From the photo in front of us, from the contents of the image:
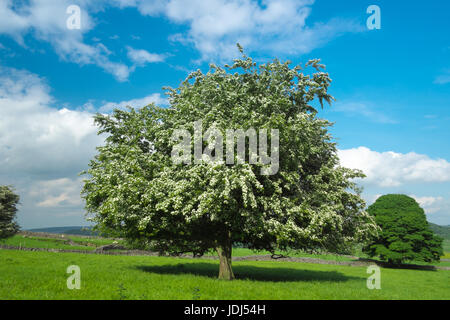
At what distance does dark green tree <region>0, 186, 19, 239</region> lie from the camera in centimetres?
5406

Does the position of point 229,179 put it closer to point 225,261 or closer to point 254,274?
point 225,261

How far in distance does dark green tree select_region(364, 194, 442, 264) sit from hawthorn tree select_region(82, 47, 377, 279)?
35646 millimetres

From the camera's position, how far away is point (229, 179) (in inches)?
677

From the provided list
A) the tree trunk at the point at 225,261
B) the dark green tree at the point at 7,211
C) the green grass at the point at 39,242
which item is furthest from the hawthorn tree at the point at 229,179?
the green grass at the point at 39,242

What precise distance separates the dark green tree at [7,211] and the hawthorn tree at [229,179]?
144 ft

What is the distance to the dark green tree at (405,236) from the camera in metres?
51.2

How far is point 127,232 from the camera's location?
68.0ft

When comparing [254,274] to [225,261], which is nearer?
[225,261]

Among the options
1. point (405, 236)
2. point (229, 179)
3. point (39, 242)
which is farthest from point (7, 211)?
point (405, 236)

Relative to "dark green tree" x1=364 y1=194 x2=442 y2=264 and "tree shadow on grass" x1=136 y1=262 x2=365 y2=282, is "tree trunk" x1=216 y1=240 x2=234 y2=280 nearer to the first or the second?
"tree shadow on grass" x1=136 y1=262 x2=365 y2=282

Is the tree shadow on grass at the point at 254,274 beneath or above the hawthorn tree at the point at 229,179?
beneath

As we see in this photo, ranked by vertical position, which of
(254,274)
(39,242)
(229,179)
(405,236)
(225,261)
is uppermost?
(229,179)

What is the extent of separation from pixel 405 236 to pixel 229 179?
4816 centimetres

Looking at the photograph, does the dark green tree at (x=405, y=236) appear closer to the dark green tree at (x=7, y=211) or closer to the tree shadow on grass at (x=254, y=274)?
the tree shadow on grass at (x=254, y=274)
